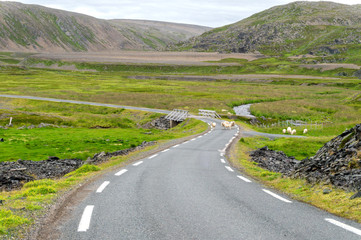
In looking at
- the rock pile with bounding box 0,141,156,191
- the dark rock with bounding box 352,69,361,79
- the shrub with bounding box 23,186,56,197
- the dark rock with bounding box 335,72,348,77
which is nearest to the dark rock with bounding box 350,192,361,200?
the shrub with bounding box 23,186,56,197

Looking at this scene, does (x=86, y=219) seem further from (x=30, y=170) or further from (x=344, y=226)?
(x=30, y=170)

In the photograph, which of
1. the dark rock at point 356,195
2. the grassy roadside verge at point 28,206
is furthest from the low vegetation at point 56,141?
the dark rock at point 356,195

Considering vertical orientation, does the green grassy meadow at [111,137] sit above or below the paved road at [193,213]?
below

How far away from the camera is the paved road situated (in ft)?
24.2

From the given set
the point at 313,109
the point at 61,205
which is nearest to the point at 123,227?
the point at 61,205

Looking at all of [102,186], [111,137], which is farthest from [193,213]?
[111,137]

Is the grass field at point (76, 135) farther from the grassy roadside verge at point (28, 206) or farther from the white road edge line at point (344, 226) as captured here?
the white road edge line at point (344, 226)

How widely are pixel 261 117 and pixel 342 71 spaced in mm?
142256

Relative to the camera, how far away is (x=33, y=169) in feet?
74.7

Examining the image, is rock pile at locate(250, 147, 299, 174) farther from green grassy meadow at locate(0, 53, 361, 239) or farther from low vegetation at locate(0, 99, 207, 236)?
low vegetation at locate(0, 99, 207, 236)

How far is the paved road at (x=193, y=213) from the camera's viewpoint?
7383 millimetres

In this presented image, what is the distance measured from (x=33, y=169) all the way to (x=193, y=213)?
17.3 metres

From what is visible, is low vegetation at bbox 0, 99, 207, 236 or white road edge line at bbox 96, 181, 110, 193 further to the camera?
white road edge line at bbox 96, 181, 110, 193

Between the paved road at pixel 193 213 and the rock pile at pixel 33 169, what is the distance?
722cm
